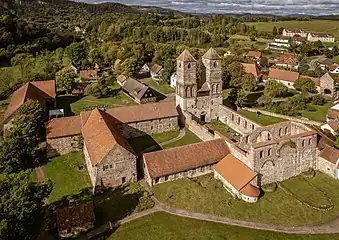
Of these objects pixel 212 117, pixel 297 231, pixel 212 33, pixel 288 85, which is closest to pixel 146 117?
pixel 212 117

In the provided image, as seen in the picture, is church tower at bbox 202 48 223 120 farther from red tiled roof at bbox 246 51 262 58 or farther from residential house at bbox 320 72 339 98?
red tiled roof at bbox 246 51 262 58

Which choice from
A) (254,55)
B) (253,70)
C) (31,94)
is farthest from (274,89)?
(31,94)

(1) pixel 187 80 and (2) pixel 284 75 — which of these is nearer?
(1) pixel 187 80

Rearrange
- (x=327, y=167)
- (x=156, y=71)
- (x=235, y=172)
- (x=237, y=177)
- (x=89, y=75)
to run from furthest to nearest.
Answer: (x=156, y=71)
(x=89, y=75)
(x=327, y=167)
(x=235, y=172)
(x=237, y=177)

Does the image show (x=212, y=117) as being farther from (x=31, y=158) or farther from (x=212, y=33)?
(x=212, y=33)

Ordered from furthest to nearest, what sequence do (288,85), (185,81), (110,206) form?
1. (288,85)
2. (185,81)
3. (110,206)

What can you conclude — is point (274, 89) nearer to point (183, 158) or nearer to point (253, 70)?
point (253, 70)

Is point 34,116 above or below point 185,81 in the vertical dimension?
below
